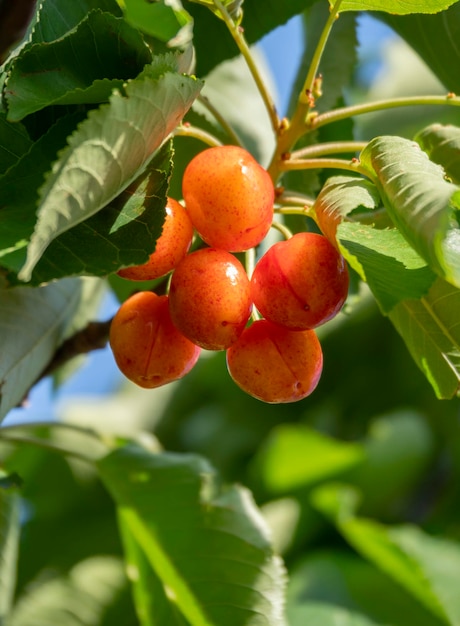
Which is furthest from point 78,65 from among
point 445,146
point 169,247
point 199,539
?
point 199,539

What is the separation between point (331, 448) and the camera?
6.48ft

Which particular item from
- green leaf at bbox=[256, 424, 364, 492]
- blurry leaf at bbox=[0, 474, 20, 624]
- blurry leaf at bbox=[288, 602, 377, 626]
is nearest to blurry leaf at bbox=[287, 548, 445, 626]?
blurry leaf at bbox=[288, 602, 377, 626]

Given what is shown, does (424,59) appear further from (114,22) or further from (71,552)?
(71,552)

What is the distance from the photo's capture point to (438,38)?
42.7 inches

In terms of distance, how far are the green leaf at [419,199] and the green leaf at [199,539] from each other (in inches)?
25.2

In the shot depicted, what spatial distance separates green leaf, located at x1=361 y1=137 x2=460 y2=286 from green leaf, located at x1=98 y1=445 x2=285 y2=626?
0.64 metres

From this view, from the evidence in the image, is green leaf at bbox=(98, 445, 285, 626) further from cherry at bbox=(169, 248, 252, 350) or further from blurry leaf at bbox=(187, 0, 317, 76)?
blurry leaf at bbox=(187, 0, 317, 76)

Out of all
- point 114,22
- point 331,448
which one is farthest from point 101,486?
point 114,22

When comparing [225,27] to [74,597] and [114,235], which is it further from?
[74,597]

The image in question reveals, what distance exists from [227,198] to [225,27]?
15.8 inches

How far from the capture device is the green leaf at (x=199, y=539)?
116 cm

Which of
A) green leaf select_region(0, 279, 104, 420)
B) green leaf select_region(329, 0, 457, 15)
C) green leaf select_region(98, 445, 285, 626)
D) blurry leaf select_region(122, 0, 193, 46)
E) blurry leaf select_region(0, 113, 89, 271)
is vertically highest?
blurry leaf select_region(122, 0, 193, 46)

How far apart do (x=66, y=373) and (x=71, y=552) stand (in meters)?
0.60

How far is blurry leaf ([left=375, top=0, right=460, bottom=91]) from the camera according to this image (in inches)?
41.7
